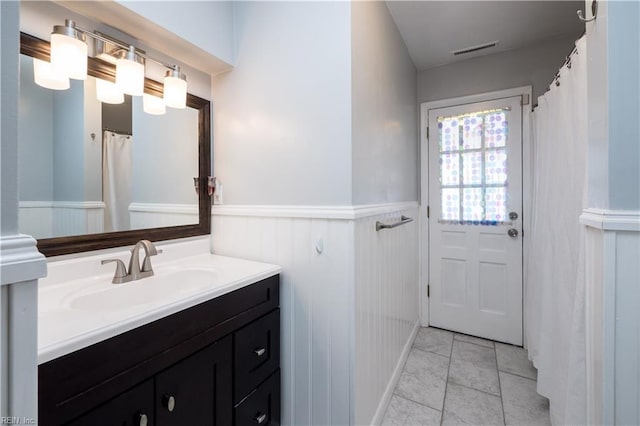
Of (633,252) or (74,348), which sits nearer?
(74,348)

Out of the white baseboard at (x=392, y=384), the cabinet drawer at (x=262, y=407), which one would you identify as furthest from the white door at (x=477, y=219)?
the cabinet drawer at (x=262, y=407)

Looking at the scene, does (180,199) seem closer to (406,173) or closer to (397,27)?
(406,173)

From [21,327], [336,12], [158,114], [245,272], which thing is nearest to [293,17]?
[336,12]

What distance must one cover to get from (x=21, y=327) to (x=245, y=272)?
0.89 metres

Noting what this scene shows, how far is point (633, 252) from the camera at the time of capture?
0.87 metres

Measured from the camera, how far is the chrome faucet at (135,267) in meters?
1.20

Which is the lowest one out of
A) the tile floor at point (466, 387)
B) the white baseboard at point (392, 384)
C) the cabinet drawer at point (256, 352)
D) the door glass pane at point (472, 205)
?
the tile floor at point (466, 387)

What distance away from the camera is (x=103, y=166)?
4.21 feet

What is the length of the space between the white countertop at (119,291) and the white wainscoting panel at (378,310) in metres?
0.46

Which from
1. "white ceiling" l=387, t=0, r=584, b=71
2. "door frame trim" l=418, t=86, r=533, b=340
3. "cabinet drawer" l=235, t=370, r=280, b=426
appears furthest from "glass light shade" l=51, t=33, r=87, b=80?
"door frame trim" l=418, t=86, r=533, b=340

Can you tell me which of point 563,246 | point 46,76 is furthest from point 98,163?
point 563,246

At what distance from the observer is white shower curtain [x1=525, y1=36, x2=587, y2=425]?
1134 millimetres

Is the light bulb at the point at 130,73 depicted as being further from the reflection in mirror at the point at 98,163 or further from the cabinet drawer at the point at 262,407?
the cabinet drawer at the point at 262,407

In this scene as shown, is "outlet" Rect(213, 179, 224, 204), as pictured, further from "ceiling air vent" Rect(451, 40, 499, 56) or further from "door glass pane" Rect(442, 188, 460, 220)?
"ceiling air vent" Rect(451, 40, 499, 56)
